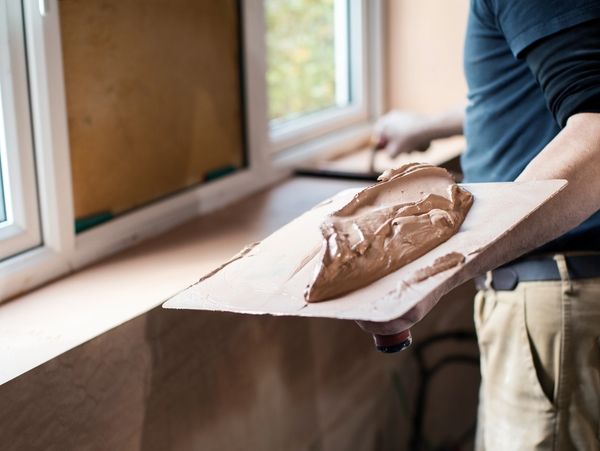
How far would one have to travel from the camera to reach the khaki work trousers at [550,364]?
1361mm

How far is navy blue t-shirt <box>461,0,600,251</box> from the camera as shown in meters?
1.34

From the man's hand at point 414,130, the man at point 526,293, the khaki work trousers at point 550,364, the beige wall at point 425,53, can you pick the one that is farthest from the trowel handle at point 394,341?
the beige wall at point 425,53

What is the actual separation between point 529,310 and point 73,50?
3.08 ft

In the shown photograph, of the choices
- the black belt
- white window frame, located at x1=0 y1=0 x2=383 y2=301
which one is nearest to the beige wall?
white window frame, located at x1=0 y1=0 x2=383 y2=301

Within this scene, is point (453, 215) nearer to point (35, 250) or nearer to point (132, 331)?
point (132, 331)

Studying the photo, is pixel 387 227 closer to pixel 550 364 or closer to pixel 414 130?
pixel 550 364

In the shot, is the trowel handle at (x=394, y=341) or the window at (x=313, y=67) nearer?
the trowel handle at (x=394, y=341)

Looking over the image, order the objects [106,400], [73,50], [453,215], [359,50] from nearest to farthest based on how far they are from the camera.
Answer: [453,215] → [106,400] → [73,50] → [359,50]

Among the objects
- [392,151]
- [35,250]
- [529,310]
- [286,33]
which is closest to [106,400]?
[35,250]

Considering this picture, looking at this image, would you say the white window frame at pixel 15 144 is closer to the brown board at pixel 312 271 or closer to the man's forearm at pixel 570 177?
the brown board at pixel 312 271

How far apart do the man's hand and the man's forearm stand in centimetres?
69

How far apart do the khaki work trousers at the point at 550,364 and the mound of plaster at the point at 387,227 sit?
31cm

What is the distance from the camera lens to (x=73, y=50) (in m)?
1.51

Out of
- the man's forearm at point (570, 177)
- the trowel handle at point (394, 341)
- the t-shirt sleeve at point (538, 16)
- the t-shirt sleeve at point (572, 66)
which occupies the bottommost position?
the trowel handle at point (394, 341)
